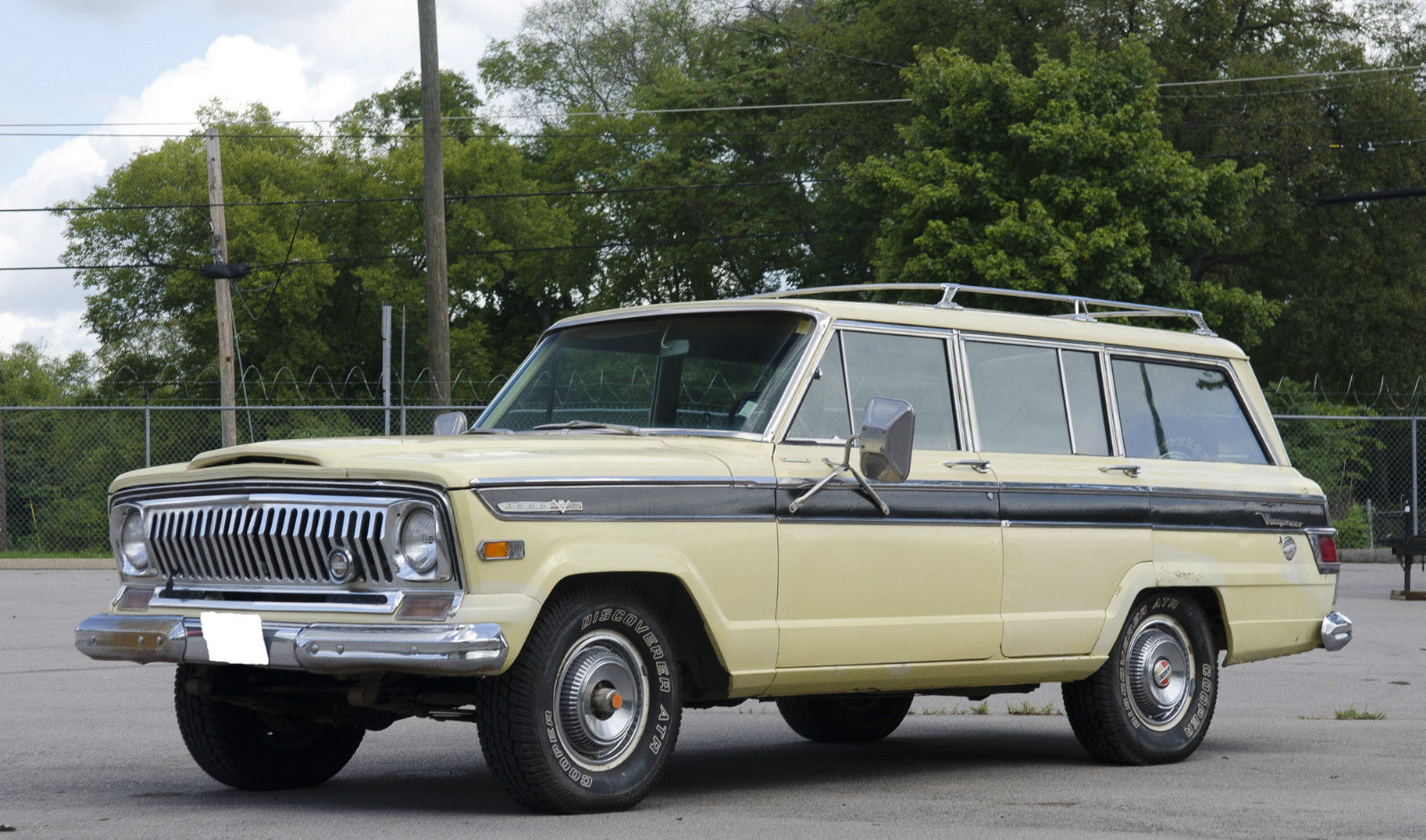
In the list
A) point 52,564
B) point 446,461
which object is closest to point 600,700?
point 446,461

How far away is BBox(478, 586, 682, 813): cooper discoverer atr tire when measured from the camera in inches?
230

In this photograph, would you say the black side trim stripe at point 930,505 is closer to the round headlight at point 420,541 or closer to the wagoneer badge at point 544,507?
the wagoneer badge at point 544,507

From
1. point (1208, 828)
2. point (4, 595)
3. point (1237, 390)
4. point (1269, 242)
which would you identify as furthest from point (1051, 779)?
point (1269, 242)

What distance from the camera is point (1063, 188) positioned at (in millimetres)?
31688

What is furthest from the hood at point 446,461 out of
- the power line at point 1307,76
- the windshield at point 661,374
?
the power line at point 1307,76

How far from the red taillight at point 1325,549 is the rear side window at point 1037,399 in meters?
1.65

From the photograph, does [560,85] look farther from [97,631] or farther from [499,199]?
[97,631]

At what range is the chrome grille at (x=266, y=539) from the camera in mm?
5840

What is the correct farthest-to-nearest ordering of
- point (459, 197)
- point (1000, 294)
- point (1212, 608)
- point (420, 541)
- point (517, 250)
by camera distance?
point (517, 250)
point (459, 197)
point (1212, 608)
point (1000, 294)
point (420, 541)

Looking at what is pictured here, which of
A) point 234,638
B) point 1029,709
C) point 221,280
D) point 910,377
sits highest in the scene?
point 221,280

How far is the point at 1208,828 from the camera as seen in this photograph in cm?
608

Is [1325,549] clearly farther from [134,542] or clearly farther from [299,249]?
[299,249]

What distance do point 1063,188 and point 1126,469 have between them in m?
24.3

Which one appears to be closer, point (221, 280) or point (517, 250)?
point (221, 280)
